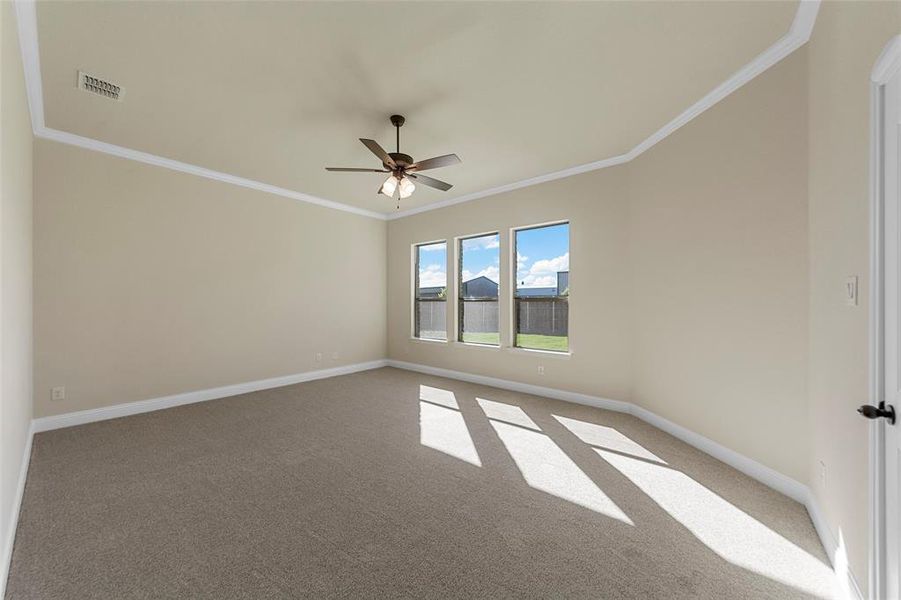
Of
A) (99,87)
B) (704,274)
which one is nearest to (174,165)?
(99,87)

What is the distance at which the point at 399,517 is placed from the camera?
84.1 inches

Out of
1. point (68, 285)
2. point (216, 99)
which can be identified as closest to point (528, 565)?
point (216, 99)

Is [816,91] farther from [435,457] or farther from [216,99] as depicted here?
[216,99]

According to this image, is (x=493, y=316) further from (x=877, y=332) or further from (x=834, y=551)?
(x=877, y=332)

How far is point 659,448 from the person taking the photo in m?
3.10

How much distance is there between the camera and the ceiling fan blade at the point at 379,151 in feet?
9.09

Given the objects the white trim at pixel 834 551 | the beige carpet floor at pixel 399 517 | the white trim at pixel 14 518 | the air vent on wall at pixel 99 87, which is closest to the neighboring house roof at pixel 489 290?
the beige carpet floor at pixel 399 517

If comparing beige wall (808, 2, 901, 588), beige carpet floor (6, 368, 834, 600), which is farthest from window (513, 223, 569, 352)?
beige wall (808, 2, 901, 588)

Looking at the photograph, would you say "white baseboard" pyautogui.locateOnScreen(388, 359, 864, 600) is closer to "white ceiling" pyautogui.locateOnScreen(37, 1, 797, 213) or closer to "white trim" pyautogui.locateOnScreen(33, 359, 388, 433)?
"white trim" pyautogui.locateOnScreen(33, 359, 388, 433)

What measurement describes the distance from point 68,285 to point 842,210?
5.93 metres

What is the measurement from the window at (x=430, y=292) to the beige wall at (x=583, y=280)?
720 mm

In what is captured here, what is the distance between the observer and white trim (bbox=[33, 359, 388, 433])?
11.6 ft

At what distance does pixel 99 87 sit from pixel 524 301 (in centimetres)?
471

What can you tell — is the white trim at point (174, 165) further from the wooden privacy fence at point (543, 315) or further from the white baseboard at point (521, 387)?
the wooden privacy fence at point (543, 315)
